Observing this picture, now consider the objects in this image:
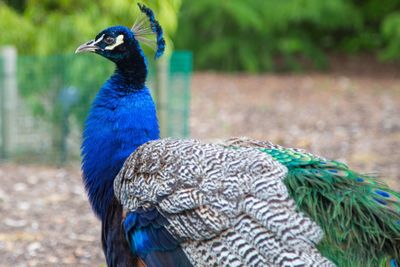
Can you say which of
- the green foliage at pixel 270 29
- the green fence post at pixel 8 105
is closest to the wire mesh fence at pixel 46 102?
the green fence post at pixel 8 105

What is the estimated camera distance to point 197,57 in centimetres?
1393

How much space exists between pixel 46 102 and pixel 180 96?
1.21 m

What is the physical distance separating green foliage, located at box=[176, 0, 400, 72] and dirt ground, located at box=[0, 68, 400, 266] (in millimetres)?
738

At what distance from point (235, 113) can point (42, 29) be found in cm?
311

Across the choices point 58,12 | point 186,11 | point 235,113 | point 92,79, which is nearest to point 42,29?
point 58,12

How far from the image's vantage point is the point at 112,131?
332 cm

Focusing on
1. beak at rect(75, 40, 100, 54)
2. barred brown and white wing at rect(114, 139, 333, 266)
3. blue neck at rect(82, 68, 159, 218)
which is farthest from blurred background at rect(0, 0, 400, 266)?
barred brown and white wing at rect(114, 139, 333, 266)

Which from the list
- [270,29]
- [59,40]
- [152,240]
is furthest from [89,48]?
[270,29]

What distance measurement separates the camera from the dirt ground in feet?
16.1

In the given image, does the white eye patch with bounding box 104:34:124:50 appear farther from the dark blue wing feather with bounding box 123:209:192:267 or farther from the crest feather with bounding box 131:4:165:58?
the dark blue wing feather with bounding box 123:209:192:267

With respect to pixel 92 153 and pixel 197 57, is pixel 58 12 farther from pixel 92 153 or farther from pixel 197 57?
pixel 197 57

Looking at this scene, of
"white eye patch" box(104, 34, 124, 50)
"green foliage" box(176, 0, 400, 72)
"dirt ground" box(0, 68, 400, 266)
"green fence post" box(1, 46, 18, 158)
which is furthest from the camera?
"green foliage" box(176, 0, 400, 72)

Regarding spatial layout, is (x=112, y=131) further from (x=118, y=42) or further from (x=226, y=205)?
(x=226, y=205)

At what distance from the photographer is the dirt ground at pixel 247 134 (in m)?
4.89
